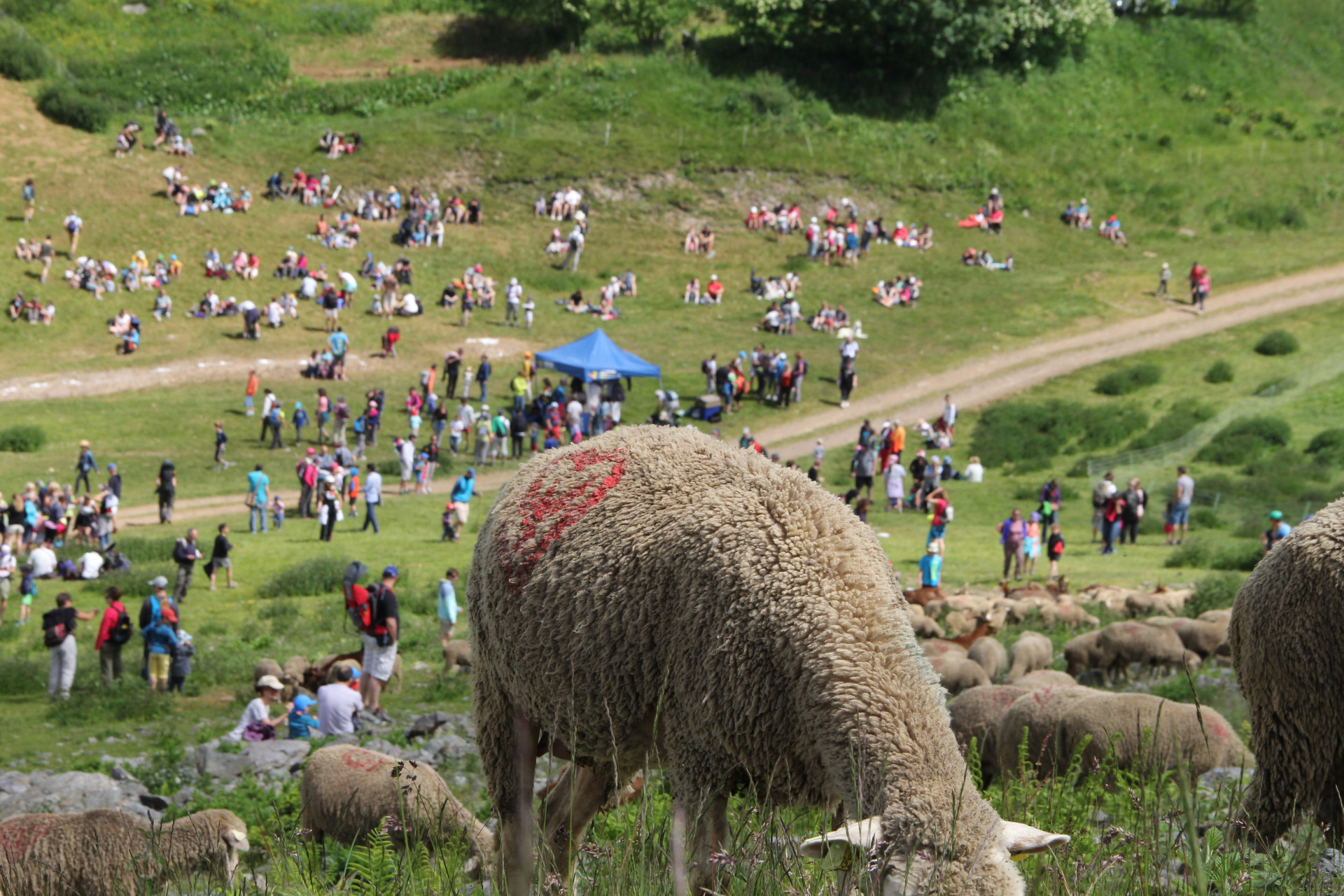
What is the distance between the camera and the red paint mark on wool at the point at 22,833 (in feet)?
32.4

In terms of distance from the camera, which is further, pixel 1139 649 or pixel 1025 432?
pixel 1025 432

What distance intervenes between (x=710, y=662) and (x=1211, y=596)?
1929 cm

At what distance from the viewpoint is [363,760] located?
38.5 feet

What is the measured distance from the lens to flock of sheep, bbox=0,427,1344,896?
16.0 ft

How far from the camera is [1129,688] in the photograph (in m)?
17.3

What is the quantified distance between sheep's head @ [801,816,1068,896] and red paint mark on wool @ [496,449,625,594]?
7.62 feet

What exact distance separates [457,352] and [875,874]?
3609 centimetres

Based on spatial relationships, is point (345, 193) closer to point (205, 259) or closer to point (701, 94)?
point (205, 259)

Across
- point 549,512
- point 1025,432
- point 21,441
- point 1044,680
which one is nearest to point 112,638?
point 1044,680

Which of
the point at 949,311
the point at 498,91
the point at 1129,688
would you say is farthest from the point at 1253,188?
the point at 1129,688

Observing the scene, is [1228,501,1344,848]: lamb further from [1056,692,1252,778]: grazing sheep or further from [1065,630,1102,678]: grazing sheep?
[1065,630,1102,678]: grazing sheep

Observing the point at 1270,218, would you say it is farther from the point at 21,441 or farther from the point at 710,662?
the point at 710,662

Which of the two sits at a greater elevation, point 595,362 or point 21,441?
point 595,362

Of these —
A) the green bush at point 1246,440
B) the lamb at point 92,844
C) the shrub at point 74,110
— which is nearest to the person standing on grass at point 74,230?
the shrub at point 74,110
